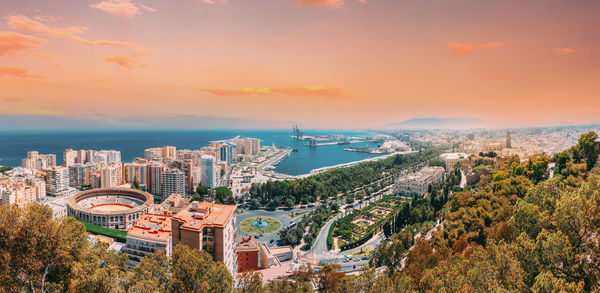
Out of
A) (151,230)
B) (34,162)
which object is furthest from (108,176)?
(151,230)

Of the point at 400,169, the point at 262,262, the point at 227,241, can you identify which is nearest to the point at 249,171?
the point at 400,169

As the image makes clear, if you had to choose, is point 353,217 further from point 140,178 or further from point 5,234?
point 140,178

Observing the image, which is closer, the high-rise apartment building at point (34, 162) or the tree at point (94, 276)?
the tree at point (94, 276)

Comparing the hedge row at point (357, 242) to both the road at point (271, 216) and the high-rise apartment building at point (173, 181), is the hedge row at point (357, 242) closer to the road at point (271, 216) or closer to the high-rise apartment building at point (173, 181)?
the road at point (271, 216)

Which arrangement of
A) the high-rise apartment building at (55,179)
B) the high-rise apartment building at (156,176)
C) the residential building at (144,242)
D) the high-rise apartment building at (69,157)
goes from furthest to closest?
the high-rise apartment building at (69,157) → the high-rise apartment building at (156,176) → the high-rise apartment building at (55,179) → the residential building at (144,242)

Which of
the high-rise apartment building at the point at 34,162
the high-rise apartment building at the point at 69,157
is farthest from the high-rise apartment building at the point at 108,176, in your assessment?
the high-rise apartment building at the point at 34,162

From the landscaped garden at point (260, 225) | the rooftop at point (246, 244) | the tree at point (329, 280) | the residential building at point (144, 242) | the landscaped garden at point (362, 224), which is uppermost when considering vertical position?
the residential building at point (144, 242)
